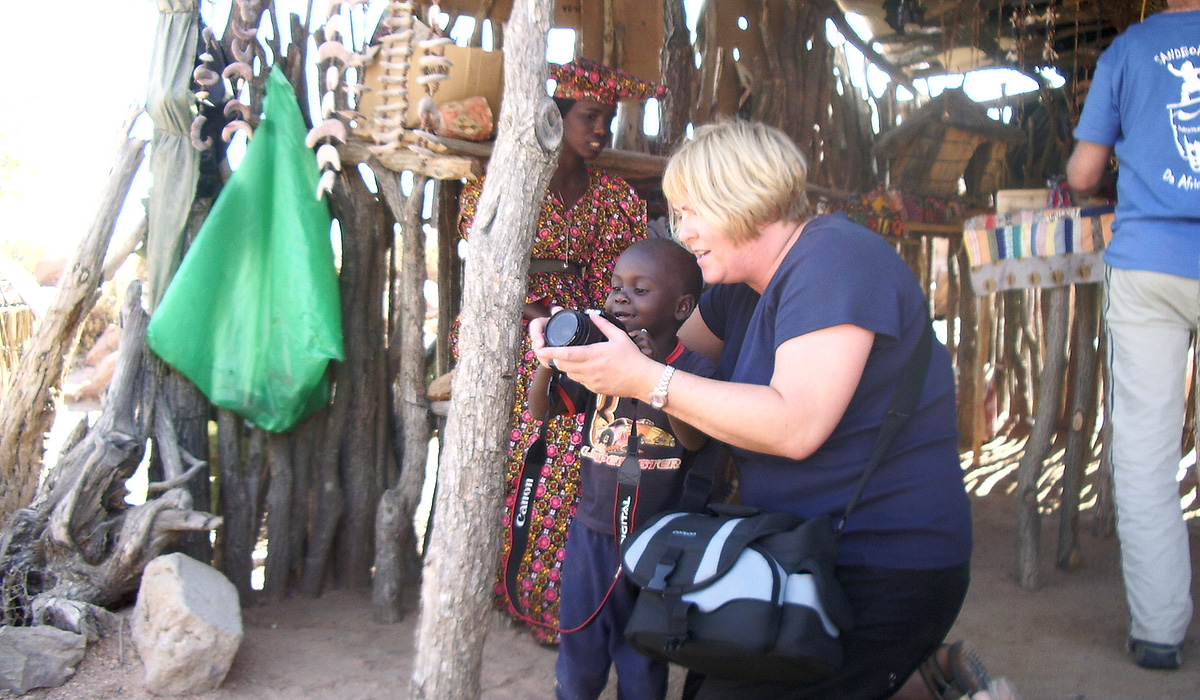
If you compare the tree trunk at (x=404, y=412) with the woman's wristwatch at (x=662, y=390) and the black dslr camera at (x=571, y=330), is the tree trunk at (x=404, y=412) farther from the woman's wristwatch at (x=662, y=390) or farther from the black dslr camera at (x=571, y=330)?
the woman's wristwatch at (x=662, y=390)

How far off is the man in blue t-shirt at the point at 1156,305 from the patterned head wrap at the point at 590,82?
1.66m

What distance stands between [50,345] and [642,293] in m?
2.31

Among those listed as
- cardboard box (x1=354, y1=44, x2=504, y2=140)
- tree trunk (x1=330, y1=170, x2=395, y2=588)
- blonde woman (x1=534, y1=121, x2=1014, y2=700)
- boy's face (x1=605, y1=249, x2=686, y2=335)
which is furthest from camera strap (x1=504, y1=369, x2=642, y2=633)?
cardboard box (x1=354, y1=44, x2=504, y2=140)

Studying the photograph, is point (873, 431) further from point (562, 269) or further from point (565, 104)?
point (565, 104)

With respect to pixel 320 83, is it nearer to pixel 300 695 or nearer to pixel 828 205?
pixel 300 695

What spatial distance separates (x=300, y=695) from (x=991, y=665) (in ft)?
7.43

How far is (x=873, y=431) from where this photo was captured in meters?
1.90

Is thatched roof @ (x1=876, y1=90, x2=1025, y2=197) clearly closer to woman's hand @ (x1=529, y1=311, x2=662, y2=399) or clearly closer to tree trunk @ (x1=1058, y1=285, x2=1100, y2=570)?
tree trunk @ (x1=1058, y1=285, x2=1100, y2=570)

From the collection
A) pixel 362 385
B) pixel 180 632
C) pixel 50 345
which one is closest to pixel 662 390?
pixel 180 632

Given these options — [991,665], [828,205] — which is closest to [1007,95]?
[828,205]

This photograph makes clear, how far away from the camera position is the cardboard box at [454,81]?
3.36m

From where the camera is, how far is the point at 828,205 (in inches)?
191

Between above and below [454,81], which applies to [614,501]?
below

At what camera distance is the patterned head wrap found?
3299mm
